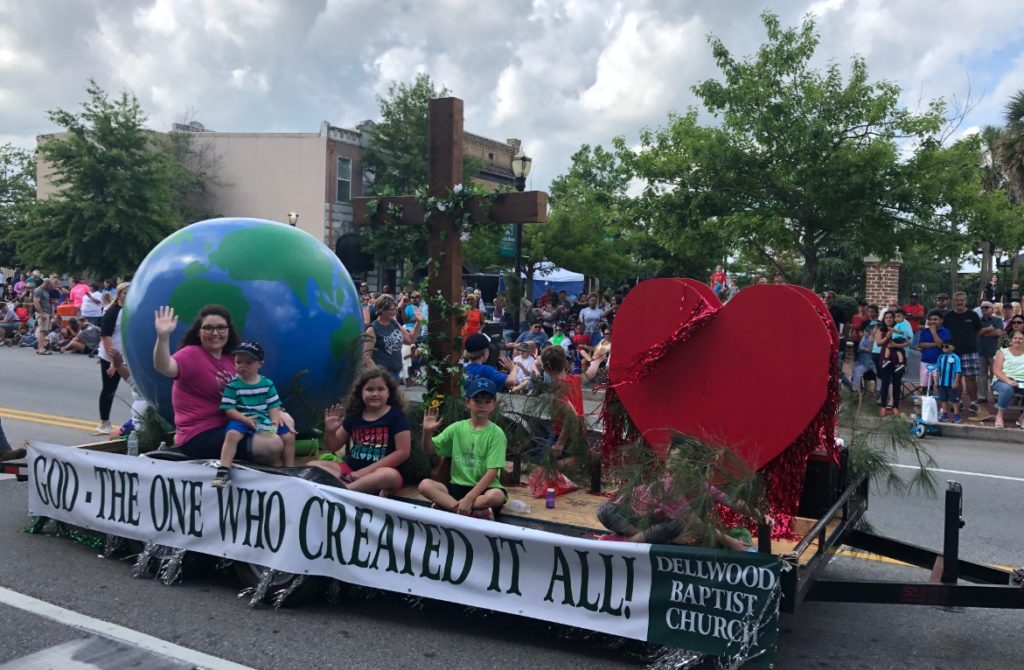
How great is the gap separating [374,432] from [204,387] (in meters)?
1.13

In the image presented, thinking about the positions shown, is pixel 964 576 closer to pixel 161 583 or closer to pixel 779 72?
pixel 161 583

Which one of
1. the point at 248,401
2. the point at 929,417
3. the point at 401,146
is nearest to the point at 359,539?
the point at 248,401

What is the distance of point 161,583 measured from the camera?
17.2 ft

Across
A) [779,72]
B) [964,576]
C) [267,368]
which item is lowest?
[964,576]

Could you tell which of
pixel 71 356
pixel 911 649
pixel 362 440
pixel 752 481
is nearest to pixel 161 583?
pixel 362 440

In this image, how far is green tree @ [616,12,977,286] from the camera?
1465 cm

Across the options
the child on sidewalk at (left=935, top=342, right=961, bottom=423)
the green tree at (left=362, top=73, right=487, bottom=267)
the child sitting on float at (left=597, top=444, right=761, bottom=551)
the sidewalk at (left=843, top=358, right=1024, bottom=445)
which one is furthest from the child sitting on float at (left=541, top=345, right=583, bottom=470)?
the green tree at (left=362, top=73, right=487, bottom=267)

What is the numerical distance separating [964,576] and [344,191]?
33.3 m

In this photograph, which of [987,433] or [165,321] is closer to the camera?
[165,321]

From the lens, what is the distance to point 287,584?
16.1 feet

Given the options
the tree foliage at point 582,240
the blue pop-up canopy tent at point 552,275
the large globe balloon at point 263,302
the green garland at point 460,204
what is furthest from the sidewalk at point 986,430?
the blue pop-up canopy tent at point 552,275

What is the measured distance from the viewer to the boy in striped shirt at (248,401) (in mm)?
5344

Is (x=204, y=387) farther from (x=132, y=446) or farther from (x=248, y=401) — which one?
(x=132, y=446)

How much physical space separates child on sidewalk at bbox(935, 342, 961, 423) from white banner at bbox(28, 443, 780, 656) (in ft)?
32.7
